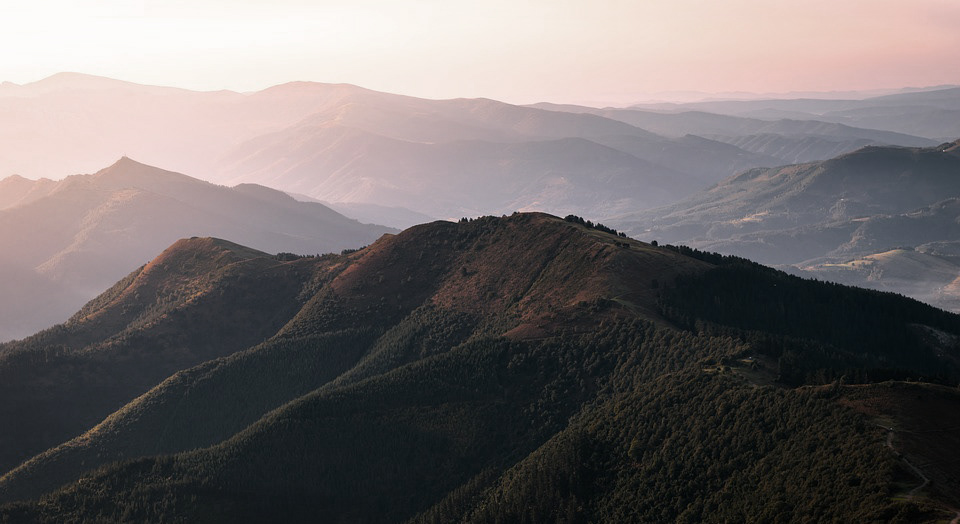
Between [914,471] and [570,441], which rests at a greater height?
[914,471]

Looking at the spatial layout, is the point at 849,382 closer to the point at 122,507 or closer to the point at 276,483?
the point at 276,483

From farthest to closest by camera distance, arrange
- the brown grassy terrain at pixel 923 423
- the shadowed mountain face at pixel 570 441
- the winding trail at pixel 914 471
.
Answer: the shadowed mountain face at pixel 570 441, the brown grassy terrain at pixel 923 423, the winding trail at pixel 914 471

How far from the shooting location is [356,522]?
170750 mm

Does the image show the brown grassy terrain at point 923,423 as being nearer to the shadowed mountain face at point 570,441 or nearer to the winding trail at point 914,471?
the winding trail at point 914,471

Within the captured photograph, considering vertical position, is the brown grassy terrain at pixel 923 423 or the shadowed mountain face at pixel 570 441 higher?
the brown grassy terrain at pixel 923 423

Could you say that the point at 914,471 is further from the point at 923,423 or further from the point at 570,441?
the point at 570,441

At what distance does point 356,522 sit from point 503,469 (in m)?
29.5

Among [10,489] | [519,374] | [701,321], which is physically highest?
[701,321]

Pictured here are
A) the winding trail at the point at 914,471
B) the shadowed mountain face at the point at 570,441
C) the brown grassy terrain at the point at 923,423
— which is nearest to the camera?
the winding trail at the point at 914,471

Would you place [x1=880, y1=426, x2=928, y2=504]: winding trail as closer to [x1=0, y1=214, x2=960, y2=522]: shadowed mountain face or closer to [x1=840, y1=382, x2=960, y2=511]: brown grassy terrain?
[x1=840, y1=382, x2=960, y2=511]: brown grassy terrain

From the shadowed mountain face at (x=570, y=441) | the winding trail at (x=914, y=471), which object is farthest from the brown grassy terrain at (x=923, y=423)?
the shadowed mountain face at (x=570, y=441)

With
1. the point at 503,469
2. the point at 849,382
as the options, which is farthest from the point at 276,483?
the point at 849,382

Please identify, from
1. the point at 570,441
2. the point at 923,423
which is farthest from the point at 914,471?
the point at 570,441

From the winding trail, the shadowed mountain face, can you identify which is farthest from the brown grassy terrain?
the shadowed mountain face
